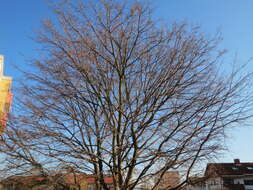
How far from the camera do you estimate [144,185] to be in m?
5.59

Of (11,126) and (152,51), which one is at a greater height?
(152,51)

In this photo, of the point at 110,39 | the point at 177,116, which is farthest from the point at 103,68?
the point at 177,116

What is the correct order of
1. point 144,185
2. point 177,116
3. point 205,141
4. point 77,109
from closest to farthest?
point 205,141 → point 177,116 → point 144,185 → point 77,109

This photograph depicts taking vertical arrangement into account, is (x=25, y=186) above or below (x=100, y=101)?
below

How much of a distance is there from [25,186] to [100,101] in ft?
10.2

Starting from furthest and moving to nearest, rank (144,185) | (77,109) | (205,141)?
(77,109), (144,185), (205,141)

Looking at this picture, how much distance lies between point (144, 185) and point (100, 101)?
2.37m

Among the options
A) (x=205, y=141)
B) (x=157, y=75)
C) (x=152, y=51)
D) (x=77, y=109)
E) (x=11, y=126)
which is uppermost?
(x=152, y=51)

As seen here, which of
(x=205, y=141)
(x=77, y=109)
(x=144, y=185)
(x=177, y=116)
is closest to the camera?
(x=205, y=141)

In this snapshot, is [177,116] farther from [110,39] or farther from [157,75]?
[110,39]

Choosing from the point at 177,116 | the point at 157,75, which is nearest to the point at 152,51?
the point at 157,75

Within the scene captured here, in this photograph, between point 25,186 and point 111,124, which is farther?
point 25,186

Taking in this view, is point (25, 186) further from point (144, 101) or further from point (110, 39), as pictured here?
point (110, 39)

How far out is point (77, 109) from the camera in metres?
6.02
